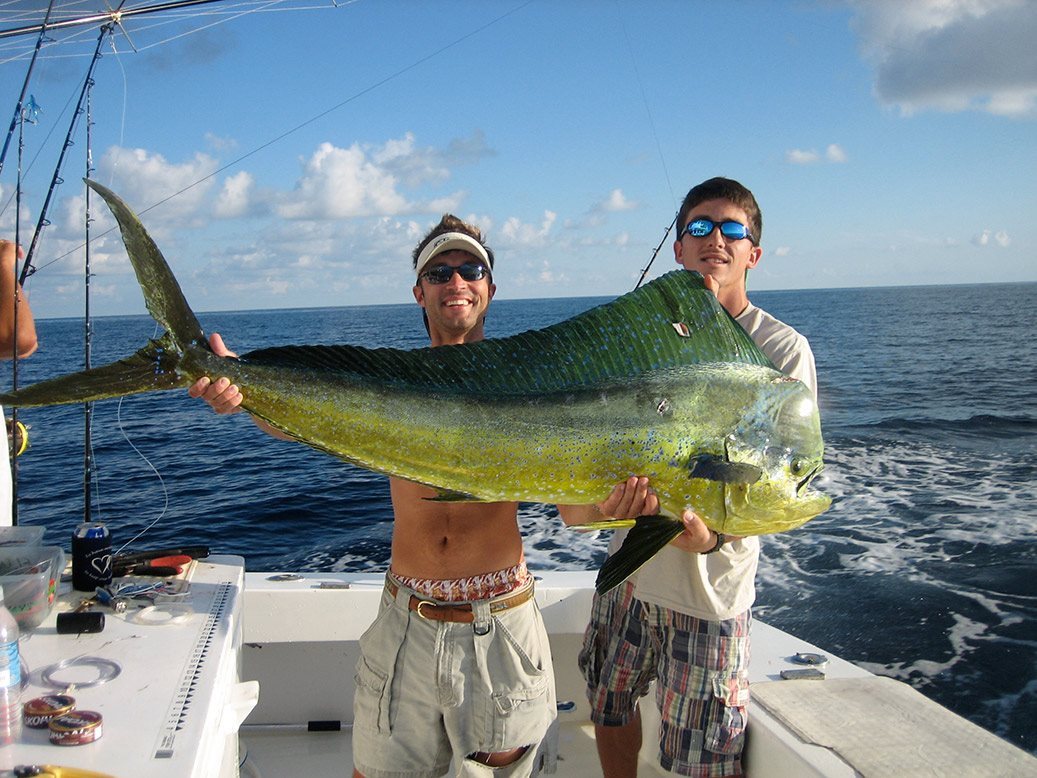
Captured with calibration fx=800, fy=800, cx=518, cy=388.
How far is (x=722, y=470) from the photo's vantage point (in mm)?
1698

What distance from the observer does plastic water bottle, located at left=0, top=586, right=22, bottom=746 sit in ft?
5.22

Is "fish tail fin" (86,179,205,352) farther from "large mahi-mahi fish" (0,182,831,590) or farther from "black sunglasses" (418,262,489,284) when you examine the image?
"black sunglasses" (418,262,489,284)

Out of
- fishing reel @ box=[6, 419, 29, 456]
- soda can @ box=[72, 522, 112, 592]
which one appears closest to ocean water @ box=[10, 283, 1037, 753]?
fishing reel @ box=[6, 419, 29, 456]

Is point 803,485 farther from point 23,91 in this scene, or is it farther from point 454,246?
point 23,91

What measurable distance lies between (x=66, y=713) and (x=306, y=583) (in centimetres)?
176

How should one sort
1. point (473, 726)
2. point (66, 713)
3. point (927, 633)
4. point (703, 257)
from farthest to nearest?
point (927, 633)
point (703, 257)
point (473, 726)
point (66, 713)

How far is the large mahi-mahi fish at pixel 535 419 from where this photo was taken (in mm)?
1709

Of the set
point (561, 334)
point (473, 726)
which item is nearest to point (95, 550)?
point (473, 726)

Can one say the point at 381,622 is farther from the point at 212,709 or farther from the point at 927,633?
the point at 927,633

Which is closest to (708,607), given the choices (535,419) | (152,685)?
(535,419)

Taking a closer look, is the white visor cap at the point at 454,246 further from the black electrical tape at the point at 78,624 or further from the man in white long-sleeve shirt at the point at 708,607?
the black electrical tape at the point at 78,624

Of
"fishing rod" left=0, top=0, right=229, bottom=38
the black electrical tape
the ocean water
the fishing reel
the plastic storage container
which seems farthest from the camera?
the ocean water

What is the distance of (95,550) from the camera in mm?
2604

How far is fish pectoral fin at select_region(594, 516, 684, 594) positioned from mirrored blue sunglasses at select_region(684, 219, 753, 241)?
1078mm
